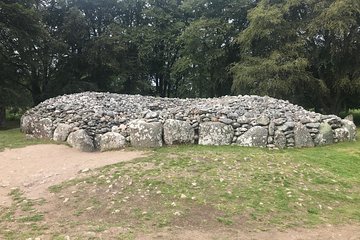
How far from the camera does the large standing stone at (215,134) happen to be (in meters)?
14.7

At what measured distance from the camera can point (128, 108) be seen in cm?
1880

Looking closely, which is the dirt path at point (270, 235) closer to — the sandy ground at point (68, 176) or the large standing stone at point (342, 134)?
the sandy ground at point (68, 176)

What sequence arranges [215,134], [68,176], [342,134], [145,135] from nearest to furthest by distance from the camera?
[68,176] → [145,135] → [215,134] → [342,134]

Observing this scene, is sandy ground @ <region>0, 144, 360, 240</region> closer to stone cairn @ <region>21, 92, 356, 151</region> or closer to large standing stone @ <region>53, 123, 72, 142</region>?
large standing stone @ <region>53, 123, 72, 142</region>

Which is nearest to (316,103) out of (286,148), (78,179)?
(286,148)

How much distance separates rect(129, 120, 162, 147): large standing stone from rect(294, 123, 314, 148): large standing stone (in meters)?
5.39

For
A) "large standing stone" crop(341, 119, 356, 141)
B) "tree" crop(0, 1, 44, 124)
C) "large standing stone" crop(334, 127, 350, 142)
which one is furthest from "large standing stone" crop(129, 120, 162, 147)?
"tree" crop(0, 1, 44, 124)

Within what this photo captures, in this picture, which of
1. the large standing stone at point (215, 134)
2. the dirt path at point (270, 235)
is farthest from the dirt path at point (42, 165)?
the dirt path at point (270, 235)

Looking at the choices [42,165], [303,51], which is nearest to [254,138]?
[42,165]

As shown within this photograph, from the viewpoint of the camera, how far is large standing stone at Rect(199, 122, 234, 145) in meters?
14.7

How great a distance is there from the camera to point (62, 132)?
53.7ft

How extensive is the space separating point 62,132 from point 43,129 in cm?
177

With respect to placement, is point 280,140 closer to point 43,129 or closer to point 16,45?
point 43,129

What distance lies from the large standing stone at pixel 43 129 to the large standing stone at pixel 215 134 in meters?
7.29
